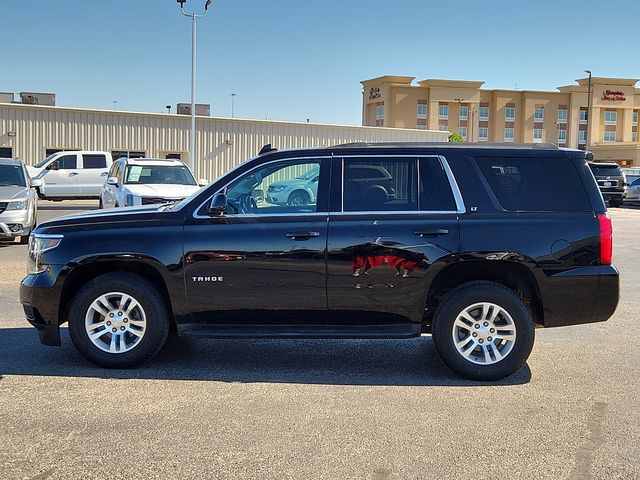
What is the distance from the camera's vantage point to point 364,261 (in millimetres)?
5957

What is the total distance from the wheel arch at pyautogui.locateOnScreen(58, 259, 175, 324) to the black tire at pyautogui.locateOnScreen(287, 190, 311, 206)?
4.17 ft

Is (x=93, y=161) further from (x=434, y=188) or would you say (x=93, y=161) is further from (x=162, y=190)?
(x=434, y=188)

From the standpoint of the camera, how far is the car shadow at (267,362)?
6.00 m

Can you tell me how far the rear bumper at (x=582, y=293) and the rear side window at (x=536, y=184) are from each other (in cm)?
54

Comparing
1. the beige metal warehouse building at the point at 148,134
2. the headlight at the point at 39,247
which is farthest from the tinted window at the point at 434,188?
the beige metal warehouse building at the point at 148,134

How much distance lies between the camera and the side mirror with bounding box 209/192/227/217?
6.01m

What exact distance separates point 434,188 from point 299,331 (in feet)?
5.39

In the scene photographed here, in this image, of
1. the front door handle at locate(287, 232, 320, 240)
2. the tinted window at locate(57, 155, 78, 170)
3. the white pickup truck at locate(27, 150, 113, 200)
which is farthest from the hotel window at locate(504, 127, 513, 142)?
the front door handle at locate(287, 232, 320, 240)

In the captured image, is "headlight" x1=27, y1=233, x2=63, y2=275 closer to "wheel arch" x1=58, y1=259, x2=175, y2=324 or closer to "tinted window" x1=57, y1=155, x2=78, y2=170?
"wheel arch" x1=58, y1=259, x2=175, y2=324

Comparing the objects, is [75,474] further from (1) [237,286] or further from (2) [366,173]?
(2) [366,173]

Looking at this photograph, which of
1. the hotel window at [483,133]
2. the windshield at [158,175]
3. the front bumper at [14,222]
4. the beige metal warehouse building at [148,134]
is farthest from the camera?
the hotel window at [483,133]

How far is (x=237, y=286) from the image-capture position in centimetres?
600

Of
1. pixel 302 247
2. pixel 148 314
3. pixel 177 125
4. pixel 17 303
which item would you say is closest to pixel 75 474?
pixel 148 314

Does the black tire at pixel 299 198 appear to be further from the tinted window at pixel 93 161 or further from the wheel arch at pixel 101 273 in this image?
the tinted window at pixel 93 161
